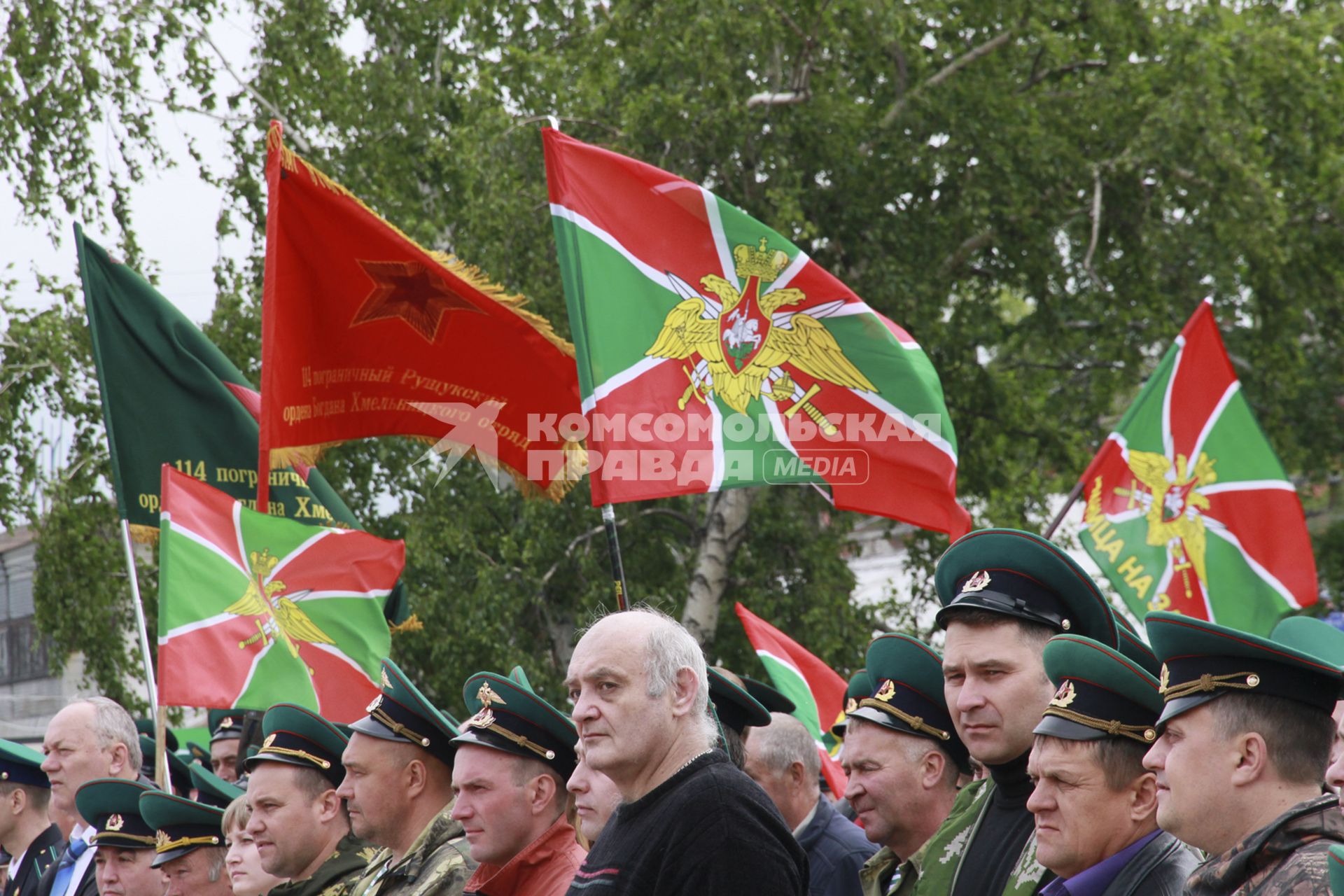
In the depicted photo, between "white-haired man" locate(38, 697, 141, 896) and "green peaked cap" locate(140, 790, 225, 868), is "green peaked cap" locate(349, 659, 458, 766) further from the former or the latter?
"white-haired man" locate(38, 697, 141, 896)

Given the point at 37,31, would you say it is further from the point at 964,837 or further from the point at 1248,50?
the point at 964,837

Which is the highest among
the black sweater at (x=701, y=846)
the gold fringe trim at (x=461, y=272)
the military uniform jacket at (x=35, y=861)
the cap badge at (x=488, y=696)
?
the gold fringe trim at (x=461, y=272)

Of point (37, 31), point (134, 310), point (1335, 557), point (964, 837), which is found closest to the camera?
point (964, 837)

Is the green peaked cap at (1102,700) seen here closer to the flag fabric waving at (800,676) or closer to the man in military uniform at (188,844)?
the man in military uniform at (188,844)

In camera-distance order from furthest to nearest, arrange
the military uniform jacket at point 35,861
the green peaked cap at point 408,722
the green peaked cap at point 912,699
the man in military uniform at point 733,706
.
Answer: the military uniform jacket at point 35,861, the green peaked cap at point 408,722, the man in military uniform at point 733,706, the green peaked cap at point 912,699

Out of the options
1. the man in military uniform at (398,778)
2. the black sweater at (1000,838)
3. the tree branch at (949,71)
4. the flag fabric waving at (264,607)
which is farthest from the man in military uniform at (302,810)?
the tree branch at (949,71)

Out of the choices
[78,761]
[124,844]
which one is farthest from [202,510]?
[124,844]

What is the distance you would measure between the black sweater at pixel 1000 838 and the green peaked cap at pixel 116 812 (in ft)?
11.6

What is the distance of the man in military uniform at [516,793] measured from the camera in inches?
178

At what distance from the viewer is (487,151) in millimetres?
15477

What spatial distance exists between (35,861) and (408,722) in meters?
3.28

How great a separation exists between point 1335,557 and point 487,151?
1151cm

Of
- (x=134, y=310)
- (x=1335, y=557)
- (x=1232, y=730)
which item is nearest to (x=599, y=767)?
(x=1232, y=730)

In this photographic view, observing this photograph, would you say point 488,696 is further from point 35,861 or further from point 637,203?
point 35,861
